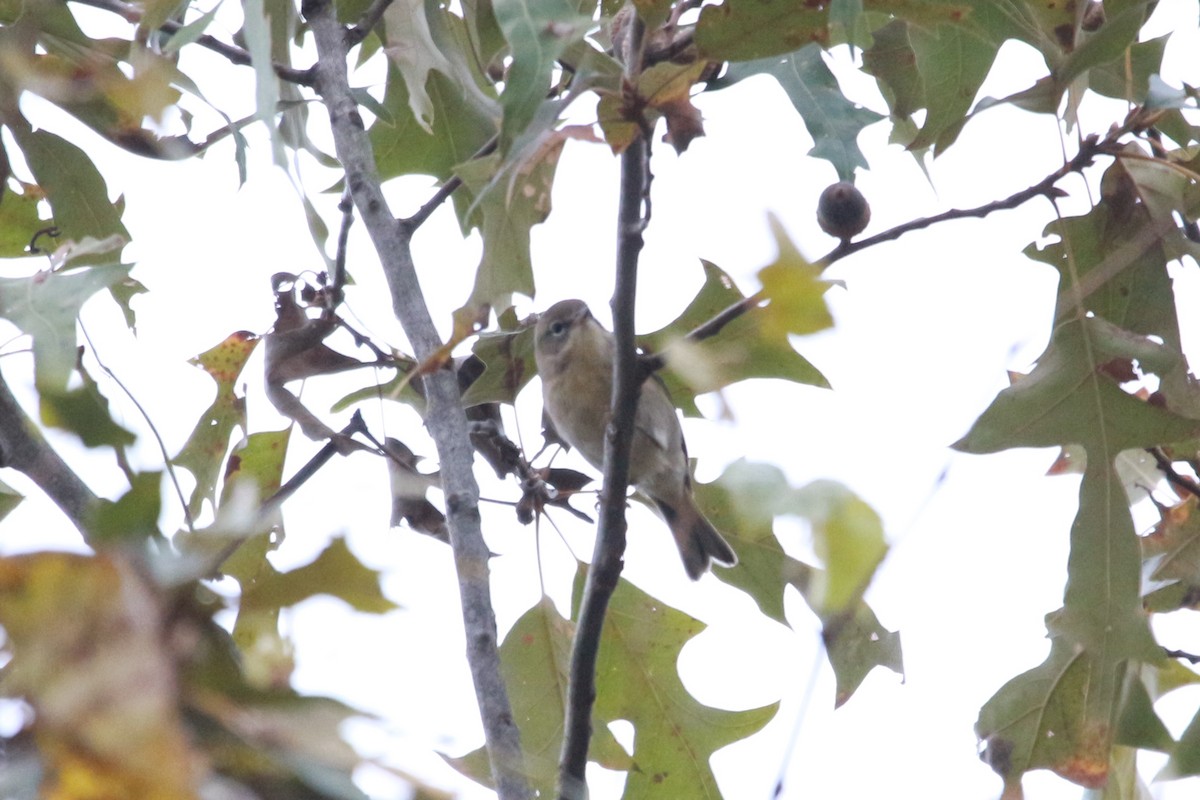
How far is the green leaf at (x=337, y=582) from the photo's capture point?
100cm

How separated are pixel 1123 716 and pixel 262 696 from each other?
7.34 feet

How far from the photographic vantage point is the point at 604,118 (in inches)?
79.2

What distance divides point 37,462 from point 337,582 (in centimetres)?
165

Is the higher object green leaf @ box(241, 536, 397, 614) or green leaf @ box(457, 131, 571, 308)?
green leaf @ box(457, 131, 571, 308)

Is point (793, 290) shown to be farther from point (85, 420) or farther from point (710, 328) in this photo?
point (710, 328)

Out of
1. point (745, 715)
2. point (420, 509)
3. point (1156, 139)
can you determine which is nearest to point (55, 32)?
point (420, 509)

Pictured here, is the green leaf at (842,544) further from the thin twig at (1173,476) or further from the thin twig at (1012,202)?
the thin twig at (1173,476)

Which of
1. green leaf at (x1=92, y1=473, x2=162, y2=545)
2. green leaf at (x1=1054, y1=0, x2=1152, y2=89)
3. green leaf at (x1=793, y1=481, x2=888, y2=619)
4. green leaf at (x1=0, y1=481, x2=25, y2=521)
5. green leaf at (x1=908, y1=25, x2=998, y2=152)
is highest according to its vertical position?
green leaf at (x1=908, y1=25, x2=998, y2=152)

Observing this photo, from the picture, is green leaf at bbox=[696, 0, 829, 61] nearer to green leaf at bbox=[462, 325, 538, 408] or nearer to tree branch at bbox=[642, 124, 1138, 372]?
tree branch at bbox=[642, 124, 1138, 372]

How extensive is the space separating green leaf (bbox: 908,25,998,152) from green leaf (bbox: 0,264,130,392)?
1726 mm

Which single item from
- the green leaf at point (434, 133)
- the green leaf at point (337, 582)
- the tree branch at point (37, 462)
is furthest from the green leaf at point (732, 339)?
the green leaf at point (337, 582)

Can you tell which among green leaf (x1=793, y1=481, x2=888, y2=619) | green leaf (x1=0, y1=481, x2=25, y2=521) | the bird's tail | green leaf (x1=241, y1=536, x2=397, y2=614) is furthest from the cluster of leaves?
the bird's tail

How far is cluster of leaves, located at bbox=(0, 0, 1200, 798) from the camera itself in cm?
195

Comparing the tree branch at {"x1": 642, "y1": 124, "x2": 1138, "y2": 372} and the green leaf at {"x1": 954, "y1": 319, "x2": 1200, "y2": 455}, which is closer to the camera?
the tree branch at {"x1": 642, "y1": 124, "x2": 1138, "y2": 372}
